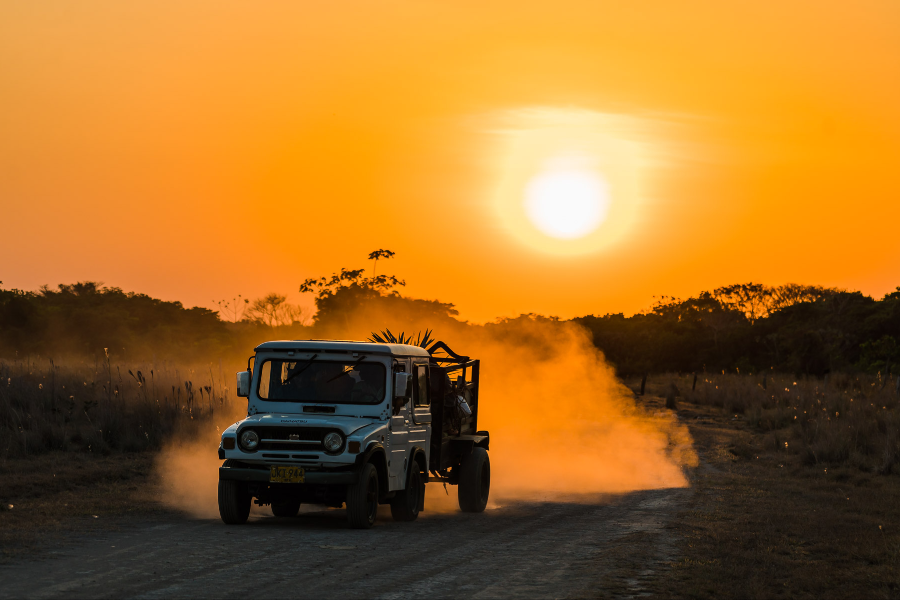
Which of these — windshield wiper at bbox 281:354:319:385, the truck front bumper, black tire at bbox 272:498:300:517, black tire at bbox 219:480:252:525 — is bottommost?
black tire at bbox 272:498:300:517

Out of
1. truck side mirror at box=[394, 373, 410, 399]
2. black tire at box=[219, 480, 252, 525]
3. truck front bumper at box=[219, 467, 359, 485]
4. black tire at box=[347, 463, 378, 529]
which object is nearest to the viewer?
truck front bumper at box=[219, 467, 359, 485]

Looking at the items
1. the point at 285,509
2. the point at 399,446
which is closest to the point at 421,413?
the point at 399,446

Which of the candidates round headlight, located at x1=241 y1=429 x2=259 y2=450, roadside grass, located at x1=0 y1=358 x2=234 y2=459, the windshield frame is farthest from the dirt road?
roadside grass, located at x1=0 y1=358 x2=234 y2=459

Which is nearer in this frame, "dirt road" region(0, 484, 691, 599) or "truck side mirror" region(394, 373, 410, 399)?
"dirt road" region(0, 484, 691, 599)

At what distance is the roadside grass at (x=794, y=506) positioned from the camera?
10.9 meters

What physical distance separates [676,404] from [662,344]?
34708 millimetres

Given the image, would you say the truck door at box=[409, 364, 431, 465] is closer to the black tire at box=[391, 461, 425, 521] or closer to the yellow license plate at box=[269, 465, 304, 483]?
the black tire at box=[391, 461, 425, 521]

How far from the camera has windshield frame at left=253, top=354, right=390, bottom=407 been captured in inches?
582

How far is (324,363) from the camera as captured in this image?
1501 cm

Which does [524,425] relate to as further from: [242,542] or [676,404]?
[242,542]

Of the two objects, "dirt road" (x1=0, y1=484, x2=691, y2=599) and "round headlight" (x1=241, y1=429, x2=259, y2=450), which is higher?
"round headlight" (x1=241, y1=429, x2=259, y2=450)

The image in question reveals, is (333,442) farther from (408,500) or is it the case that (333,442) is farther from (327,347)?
(408,500)

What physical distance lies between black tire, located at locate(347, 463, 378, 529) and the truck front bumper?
0.54ft

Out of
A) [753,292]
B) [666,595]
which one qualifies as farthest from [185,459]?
[753,292]
